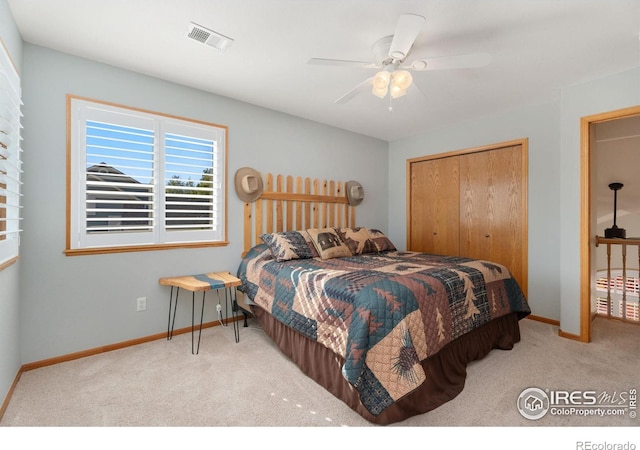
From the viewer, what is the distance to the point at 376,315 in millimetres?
1729

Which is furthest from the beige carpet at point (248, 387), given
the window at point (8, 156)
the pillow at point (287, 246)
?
the window at point (8, 156)

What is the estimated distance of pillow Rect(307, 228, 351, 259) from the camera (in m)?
3.16

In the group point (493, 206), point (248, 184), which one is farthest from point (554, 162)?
point (248, 184)

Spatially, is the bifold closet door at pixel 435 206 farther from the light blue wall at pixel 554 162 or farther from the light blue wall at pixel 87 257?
the light blue wall at pixel 87 257

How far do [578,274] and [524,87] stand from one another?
6.02 ft

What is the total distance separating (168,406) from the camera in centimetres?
182

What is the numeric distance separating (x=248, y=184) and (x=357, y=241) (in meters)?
1.38

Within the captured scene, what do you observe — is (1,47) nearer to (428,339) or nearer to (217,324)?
(217,324)

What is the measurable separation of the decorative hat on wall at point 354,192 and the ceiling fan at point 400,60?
1.92m

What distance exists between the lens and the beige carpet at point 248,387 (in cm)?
170

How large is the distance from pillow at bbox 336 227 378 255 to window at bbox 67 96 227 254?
4.40 feet

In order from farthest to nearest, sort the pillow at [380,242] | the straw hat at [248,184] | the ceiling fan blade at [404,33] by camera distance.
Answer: the pillow at [380,242] → the straw hat at [248,184] → the ceiling fan blade at [404,33]
